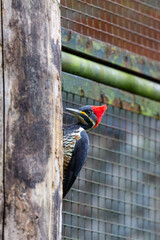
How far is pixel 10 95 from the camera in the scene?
2.05m

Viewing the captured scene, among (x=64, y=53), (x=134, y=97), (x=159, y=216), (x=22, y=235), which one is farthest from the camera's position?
(x=159, y=216)

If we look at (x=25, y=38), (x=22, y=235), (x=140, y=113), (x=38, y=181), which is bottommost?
(x=22, y=235)

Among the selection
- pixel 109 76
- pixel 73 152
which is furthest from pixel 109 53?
pixel 73 152

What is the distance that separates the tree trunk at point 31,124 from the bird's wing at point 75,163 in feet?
2.57

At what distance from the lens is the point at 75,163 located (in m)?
3.02

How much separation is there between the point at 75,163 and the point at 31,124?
972 millimetres

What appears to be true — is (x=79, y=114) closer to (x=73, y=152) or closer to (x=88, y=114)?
(x=88, y=114)

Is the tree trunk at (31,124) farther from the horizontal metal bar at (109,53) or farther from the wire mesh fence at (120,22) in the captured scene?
the wire mesh fence at (120,22)

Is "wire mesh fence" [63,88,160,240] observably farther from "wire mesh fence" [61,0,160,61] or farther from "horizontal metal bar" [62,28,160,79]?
A: "wire mesh fence" [61,0,160,61]

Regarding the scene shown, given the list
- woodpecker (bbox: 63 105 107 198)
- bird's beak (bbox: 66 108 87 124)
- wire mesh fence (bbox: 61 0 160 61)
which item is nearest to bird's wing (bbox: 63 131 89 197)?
woodpecker (bbox: 63 105 107 198)

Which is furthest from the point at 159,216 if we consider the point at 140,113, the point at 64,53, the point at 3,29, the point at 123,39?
the point at 3,29

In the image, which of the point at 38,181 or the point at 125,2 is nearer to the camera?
the point at 38,181

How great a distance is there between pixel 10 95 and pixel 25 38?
245 millimetres

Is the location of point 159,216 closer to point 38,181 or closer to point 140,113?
point 140,113
